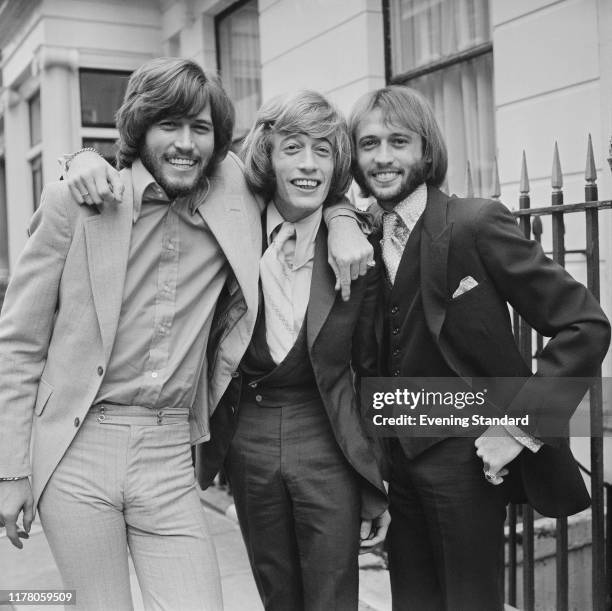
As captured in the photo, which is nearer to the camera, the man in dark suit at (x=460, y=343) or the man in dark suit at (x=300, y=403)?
the man in dark suit at (x=460, y=343)

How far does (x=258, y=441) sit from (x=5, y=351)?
0.81 meters

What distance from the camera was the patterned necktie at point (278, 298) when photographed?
249 cm

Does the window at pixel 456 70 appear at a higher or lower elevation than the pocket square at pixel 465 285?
higher

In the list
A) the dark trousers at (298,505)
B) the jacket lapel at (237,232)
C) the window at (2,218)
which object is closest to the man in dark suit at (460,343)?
the dark trousers at (298,505)

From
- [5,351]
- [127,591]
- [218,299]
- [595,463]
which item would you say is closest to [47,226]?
[5,351]

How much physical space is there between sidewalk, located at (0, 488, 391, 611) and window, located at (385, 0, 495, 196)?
282 centimetres

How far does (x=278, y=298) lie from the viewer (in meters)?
2.51

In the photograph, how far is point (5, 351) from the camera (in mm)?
2312

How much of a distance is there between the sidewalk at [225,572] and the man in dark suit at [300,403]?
1.35 m

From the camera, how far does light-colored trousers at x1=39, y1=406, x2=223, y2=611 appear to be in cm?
226

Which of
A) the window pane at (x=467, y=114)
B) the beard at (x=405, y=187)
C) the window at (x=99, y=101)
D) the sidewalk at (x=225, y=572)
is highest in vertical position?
the window at (x=99, y=101)

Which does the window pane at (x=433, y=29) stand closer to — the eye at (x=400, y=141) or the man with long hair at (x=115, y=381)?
the eye at (x=400, y=141)

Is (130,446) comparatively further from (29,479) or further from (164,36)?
(164,36)

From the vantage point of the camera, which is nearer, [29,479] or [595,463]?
[29,479]
